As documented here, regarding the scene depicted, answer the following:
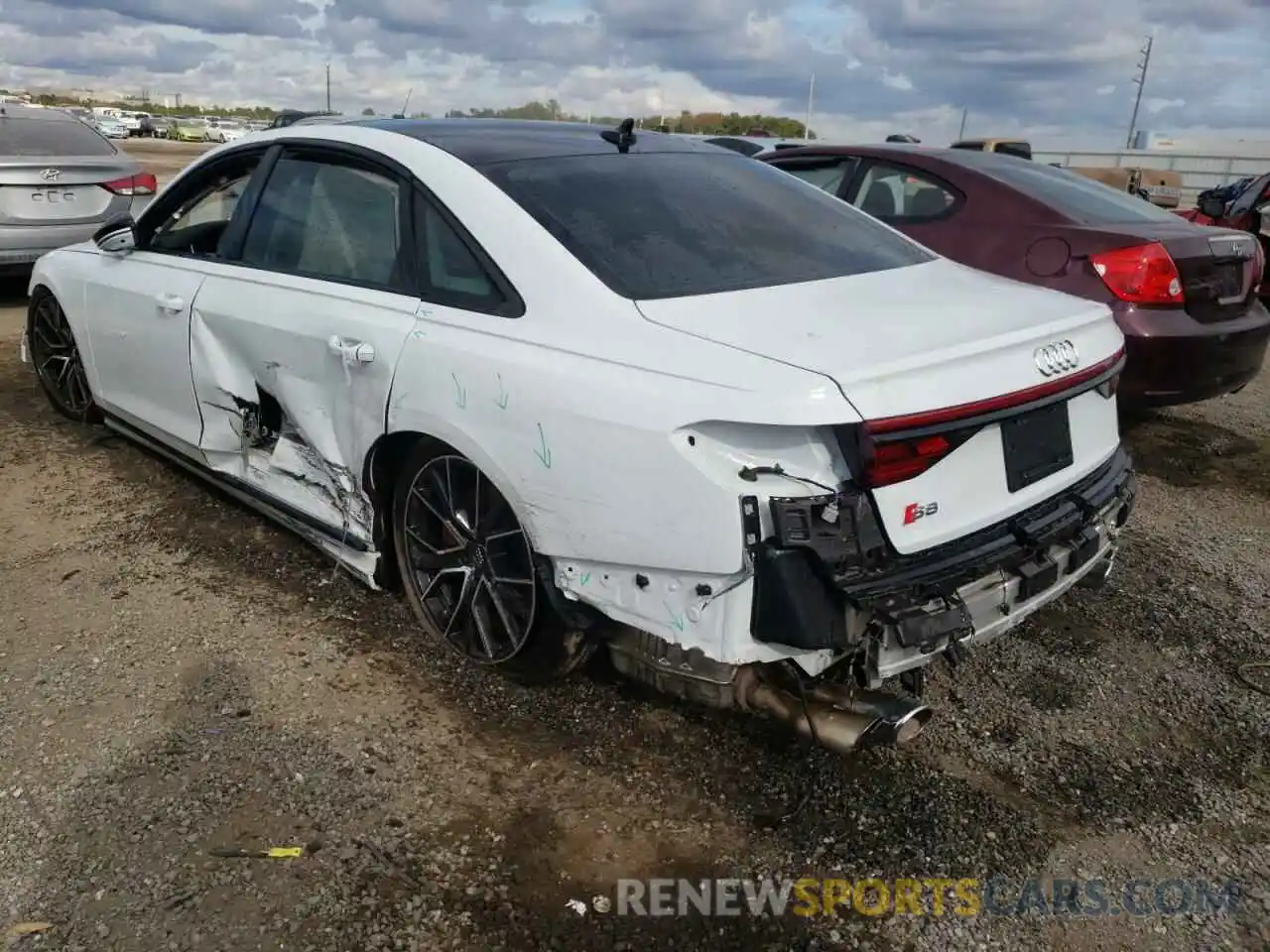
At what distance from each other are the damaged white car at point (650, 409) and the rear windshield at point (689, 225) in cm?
1

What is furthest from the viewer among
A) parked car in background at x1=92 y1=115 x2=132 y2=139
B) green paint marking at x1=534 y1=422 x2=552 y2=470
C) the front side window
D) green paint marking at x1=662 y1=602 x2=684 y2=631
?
parked car in background at x1=92 y1=115 x2=132 y2=139

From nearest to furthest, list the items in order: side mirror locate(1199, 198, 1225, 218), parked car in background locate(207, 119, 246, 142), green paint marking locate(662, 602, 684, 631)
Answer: green paint marking locate(662, 602, 684, 631), side mirror locate(1199, 198, 1225, 218), parked car in background locate(207, 119, 246, 142)

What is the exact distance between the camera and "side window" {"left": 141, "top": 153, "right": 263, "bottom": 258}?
4008mm

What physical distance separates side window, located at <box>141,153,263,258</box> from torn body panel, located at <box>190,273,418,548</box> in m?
0.33

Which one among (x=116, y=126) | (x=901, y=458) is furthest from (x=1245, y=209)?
(x=116, y=126)

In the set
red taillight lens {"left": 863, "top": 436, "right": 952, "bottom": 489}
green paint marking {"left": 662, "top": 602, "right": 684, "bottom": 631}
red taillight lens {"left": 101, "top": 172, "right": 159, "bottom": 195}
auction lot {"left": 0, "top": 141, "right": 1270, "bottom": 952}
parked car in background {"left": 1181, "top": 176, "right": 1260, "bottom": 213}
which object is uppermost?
parked car in background {"left": 1181, "top": 176, "right": 1260, "bottom": 213}

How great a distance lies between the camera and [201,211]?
4250 mm

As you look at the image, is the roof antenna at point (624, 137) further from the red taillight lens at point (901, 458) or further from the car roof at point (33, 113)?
the car roof at point (33, 113)

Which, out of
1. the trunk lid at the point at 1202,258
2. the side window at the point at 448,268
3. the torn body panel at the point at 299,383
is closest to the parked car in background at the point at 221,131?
the torn body panel at the point at 299,383

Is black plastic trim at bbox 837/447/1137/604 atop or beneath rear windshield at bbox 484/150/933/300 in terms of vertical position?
beneath

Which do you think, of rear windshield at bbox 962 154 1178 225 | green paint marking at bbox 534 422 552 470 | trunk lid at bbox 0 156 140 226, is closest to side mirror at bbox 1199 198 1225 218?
rear windshield at bbox 962 154 1178 225

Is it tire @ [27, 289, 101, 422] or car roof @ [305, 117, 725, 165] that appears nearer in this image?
car roof @ [305, 117, 725, 165]

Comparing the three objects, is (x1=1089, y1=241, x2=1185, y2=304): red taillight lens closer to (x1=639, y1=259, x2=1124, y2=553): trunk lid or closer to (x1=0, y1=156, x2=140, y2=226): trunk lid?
(x1=639, y1=259, x2=1124, y2=553): trunk lid

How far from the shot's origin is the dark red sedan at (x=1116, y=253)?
4887mm
